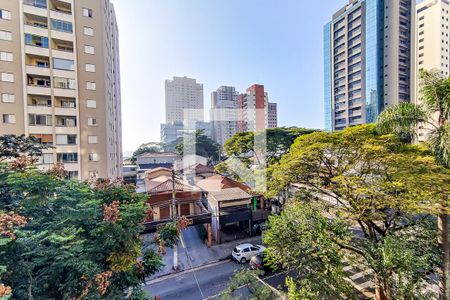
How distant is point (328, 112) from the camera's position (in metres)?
55.4

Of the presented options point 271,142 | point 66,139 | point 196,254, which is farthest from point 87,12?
point 196,254

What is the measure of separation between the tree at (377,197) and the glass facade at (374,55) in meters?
45.2

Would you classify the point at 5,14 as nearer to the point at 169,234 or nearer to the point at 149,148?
the point at 169,234

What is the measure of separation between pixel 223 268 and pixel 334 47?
58848 mm

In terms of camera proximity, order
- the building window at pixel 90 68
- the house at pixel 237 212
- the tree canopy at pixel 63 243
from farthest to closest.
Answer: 1. the building window at pixel 90 68
2. the house at pixel 237 212
3. the tree canopy at pixel 63 243

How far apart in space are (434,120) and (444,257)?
4.44 meters

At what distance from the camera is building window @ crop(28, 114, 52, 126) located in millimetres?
17422

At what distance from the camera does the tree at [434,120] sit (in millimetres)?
6492

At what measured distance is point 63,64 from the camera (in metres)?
18.3

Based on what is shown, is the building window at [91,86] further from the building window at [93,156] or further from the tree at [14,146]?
the tree at [14,146]

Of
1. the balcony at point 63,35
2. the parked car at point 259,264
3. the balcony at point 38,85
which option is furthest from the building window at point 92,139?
the parked car at point 259,264

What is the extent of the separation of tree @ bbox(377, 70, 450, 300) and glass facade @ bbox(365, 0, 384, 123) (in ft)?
150

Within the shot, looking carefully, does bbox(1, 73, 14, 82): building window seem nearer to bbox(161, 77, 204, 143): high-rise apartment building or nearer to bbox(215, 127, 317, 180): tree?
bbox(215, 127, 317, 180): tree

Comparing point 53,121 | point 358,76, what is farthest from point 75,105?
point 358,76
